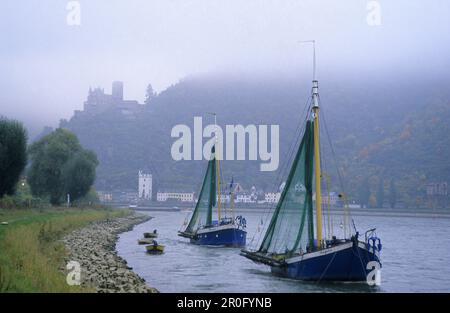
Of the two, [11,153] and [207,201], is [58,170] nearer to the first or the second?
[11,153]

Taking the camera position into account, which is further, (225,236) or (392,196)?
(392,196)

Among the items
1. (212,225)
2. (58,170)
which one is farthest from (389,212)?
(212,225)

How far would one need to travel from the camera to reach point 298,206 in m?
29.6

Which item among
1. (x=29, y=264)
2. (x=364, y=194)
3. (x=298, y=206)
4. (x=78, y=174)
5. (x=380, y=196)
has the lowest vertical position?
(x=29, y=264)

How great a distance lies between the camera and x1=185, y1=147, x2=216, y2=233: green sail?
56.2 m

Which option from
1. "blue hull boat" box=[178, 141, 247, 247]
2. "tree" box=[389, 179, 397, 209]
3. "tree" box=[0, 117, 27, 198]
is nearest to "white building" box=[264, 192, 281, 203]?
"blue hull boat" box=[178, 141, 247, 247]

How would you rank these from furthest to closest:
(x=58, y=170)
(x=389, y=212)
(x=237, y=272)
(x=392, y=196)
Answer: (x=392, y=196) < (x=389, y=212) < (x=58, y=170) < (x=237, y=272)

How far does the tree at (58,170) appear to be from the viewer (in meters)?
81.1

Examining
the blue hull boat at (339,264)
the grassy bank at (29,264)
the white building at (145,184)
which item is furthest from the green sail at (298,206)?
the white building at (145,184)

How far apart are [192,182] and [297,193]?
129 m

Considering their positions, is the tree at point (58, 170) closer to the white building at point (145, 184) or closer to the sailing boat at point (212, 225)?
the sailing boat at point (212, 225)

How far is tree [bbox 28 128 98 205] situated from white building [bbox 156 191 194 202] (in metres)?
70.6

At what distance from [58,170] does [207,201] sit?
1345 inches
